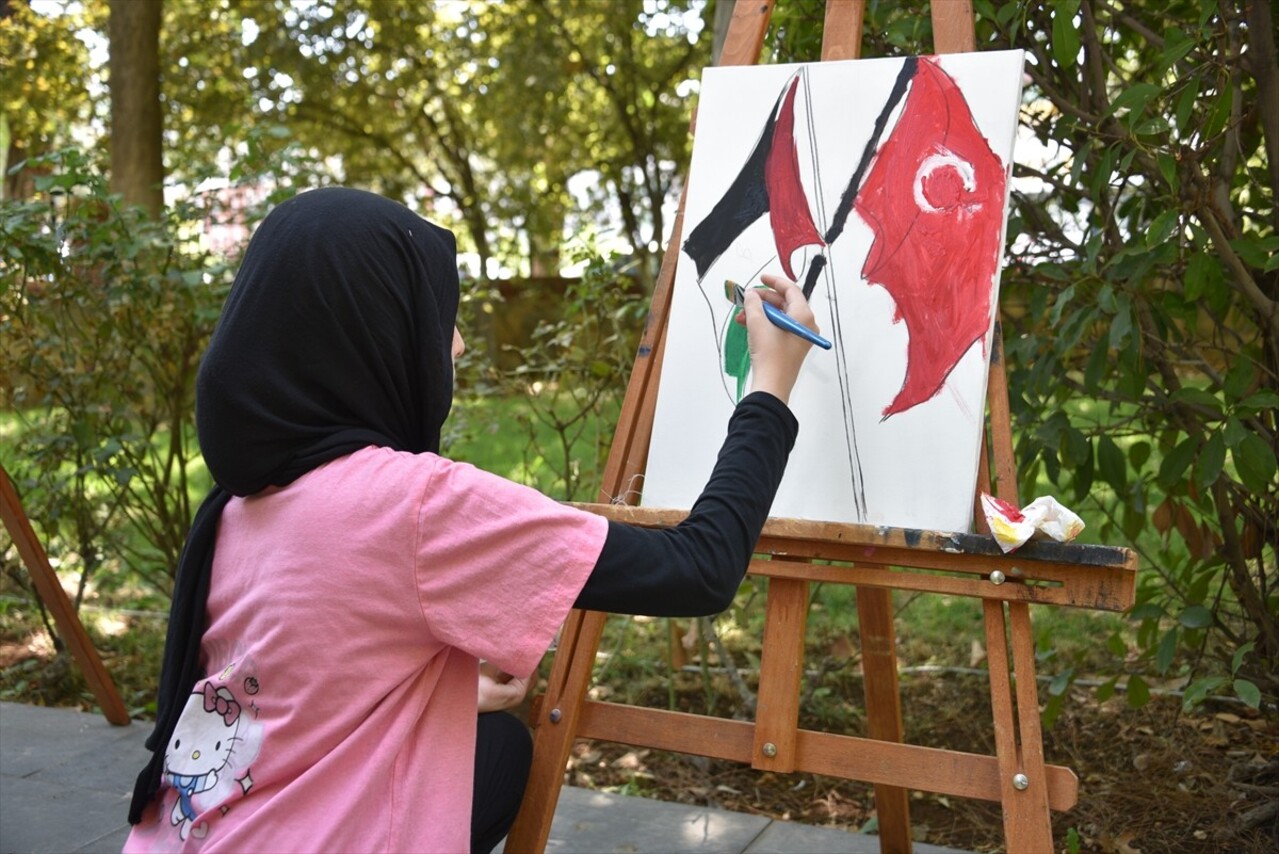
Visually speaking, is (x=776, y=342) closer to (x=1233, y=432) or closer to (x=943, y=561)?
(x=943, y=561)

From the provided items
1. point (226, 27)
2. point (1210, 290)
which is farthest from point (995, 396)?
point (226, 27)

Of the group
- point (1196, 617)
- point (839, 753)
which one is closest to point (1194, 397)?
point (1196, 617)

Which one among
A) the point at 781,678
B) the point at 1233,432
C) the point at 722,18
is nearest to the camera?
the point at 781,678

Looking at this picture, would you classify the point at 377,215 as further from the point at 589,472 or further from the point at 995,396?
the point at 589,472

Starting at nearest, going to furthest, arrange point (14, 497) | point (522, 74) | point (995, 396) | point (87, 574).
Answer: point (995, 396) < point (14, 497) < point (87, 574) < point (522, 74)

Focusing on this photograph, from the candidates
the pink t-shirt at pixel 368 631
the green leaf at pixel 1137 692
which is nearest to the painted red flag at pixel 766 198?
the pink t-shirt at pixel 368 631

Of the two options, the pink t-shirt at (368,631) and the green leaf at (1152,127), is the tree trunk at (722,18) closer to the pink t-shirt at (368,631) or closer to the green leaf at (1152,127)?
the green leaf at (1152,127)

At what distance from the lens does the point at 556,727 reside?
6.84 feet

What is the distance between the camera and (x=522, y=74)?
462 inches

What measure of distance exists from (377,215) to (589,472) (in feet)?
8.02

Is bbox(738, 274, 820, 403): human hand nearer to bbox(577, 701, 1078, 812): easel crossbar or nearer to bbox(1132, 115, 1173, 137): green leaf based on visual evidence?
bbox(577, 701, 1078, 812): easel crossbar

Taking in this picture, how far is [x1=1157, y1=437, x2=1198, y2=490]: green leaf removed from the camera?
2.51m

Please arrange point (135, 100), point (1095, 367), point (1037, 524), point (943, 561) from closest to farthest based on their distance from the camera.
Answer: point (1037, 524) < point (943, 561) < point (1095, 367) < point (135, 100)

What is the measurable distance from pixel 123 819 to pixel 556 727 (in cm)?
145
